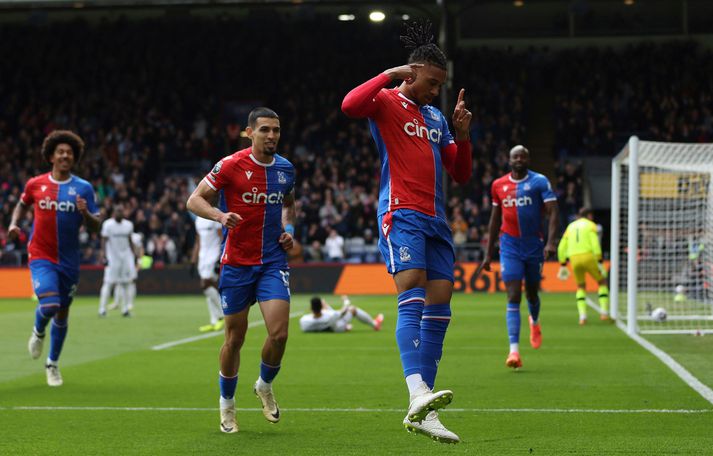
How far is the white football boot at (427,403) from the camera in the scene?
6.35 m

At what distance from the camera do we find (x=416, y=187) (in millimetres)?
7188

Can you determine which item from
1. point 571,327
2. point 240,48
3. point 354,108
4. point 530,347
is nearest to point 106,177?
point 240,48

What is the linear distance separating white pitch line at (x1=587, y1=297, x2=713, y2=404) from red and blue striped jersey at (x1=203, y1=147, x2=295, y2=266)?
3.90m

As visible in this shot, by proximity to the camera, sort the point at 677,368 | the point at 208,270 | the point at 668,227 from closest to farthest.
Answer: the point at 677,368 → the point at 208,270 → the point at 668,227

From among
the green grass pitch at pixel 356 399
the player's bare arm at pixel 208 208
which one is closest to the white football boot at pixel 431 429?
the green grass pitch at pixel 356 399

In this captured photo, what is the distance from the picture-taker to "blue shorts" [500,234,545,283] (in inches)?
517

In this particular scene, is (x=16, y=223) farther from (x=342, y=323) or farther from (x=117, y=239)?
(x=117, y=239)

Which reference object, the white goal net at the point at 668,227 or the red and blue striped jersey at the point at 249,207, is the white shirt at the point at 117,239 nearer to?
the white goal net at the point at 668,227

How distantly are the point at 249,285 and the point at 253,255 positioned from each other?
0.71ft

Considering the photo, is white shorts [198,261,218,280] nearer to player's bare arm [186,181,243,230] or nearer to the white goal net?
the white goal net

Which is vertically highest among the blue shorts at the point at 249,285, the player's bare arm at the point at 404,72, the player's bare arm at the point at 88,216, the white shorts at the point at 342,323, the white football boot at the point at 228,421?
the player's bare arm at the point at 404,72

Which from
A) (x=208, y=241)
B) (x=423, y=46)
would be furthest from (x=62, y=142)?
(x=208, y=241)

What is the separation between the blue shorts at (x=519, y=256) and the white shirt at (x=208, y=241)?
7.35m

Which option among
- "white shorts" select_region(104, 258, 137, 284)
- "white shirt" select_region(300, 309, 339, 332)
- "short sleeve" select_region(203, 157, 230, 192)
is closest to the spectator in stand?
"white shorts" select_region(104, 258, 137, 284)
